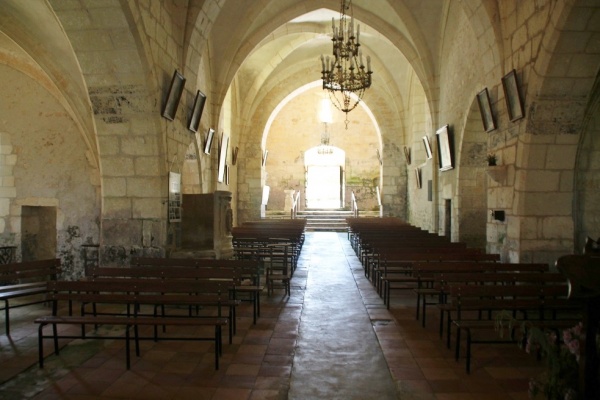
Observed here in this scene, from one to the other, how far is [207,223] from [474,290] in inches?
176

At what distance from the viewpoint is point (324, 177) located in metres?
22.7

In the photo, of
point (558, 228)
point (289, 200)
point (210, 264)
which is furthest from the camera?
point (289, 200)

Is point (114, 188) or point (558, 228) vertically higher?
point (114, 188)

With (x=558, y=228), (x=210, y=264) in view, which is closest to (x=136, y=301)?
(x=210, y=264)

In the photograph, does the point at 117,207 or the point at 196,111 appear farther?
the point at 196,111

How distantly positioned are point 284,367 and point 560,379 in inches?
Answer: 78.0

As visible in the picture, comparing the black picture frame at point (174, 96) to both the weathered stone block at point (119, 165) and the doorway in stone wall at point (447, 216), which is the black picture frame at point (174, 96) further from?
the doorway in stone wall at point (447, 216)

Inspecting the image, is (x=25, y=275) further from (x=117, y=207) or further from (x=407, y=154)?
(x=407, y=154)

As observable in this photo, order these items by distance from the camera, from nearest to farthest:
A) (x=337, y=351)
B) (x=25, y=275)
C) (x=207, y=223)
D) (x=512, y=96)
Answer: (x=337, y=351), (x=25, y=275), (x=512, y=96), (x=207, y=223)

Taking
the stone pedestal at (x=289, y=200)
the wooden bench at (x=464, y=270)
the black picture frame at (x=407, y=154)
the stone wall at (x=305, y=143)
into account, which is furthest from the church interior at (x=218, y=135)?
the stone wall at (x=305, y=143)

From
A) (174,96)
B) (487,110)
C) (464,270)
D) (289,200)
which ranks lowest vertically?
(464,270)

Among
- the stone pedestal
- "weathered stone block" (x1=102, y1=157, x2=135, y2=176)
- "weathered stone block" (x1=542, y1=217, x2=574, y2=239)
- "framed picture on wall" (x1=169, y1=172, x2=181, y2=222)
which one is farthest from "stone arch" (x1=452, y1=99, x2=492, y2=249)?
the stone pedestal

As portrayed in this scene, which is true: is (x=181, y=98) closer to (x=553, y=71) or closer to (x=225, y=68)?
(x=225, y=68)

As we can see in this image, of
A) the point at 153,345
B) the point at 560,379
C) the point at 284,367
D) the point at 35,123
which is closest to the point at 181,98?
the point at 35,123
